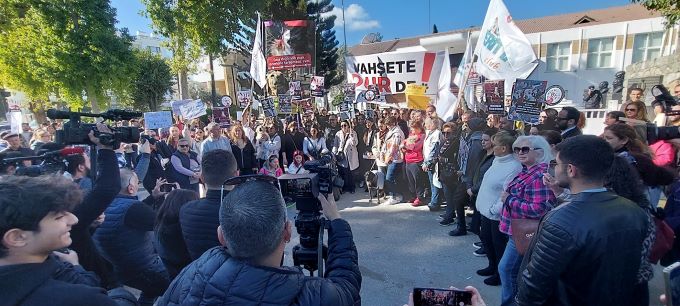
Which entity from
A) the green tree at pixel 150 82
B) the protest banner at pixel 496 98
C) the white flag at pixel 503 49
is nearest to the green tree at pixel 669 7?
the white flag at pixel 503 49

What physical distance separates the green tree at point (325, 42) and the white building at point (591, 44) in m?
8.62

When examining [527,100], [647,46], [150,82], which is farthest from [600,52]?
[150,82]

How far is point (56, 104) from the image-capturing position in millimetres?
21484

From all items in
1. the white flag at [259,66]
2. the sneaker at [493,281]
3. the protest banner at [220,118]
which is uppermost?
the white flag at [259,66]

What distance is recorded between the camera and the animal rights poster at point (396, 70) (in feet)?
30.3

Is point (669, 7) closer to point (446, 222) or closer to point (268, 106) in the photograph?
point (446, 222)

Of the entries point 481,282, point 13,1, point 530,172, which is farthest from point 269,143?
point 13,1

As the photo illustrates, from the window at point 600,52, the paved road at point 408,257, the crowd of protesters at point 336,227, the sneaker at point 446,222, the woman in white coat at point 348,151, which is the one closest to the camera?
the crowd of protesters at point 336,227

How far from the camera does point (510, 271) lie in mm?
2992

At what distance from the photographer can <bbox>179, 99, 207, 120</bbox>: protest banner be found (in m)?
9.70

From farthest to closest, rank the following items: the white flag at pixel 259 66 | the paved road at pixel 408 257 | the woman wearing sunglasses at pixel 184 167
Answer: the white flag at pixel 259 66 < the woman wearing sunglasses at pixel 184 167 < the paved road at pixel 408 257

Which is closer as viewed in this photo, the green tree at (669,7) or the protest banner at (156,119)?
the protest banner at (156,119)

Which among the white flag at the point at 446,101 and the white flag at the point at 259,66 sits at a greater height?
the white flag at the point at 259,66

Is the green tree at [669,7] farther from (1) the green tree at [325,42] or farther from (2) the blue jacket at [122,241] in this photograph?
(1) the green tree at [325,42]
